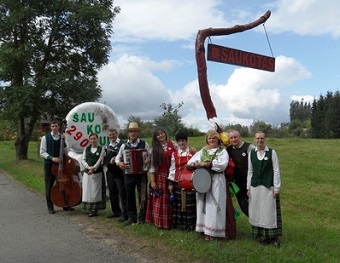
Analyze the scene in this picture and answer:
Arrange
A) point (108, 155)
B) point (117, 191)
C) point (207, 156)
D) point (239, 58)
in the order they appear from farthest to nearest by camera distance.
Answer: point (117, 191), point (108, 155), point (239, 58), point (207, 156)

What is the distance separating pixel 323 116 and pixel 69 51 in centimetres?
7902

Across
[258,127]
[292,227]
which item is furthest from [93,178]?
[292,227]

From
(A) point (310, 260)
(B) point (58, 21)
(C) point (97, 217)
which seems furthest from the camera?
(B) point (58, 21)

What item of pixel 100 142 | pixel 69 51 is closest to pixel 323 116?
pixel 69 51

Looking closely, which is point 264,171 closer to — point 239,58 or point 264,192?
point 264,192

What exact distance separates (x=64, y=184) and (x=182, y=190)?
308 centimetres

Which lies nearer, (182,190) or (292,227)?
(182,190)

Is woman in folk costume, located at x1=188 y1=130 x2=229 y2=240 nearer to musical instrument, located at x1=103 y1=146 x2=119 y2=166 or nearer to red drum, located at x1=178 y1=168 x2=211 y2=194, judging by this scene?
red drum, located at x1=178 y1=168 x2=211 y2=194

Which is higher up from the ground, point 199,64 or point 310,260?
point 199,64

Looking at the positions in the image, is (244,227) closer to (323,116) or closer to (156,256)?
(156,256)

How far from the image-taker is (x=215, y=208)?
6090mm

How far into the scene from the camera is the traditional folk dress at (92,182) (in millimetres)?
8344

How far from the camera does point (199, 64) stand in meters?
6.64

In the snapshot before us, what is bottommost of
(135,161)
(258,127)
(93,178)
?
(93,178)
